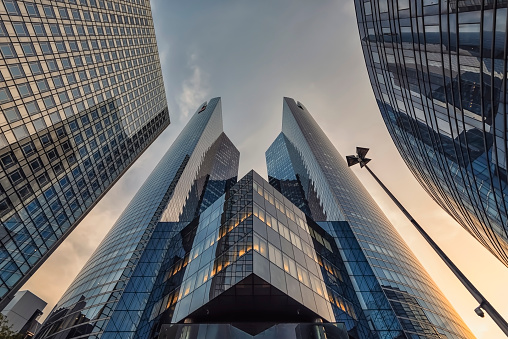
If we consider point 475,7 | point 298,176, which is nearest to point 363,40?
point 475,7

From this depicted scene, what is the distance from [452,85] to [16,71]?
52338 millimetres

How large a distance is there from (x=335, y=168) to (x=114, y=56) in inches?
3245

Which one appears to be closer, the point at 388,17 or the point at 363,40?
the point at 388,17

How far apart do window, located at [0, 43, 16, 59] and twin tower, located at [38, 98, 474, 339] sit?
1349 inches

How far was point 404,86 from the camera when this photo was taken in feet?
103

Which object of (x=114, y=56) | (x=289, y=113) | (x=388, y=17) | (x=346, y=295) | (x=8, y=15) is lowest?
(x=346, y=295)

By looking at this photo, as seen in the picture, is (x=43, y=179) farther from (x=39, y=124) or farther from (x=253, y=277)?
(x=253, y=277)

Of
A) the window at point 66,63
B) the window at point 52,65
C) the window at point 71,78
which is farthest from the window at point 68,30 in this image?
the window at point 71,78

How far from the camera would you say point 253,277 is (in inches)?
894

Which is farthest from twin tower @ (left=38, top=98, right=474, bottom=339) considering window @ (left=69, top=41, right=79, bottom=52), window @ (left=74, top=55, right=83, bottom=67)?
window @ (left=69, top=41, right=79, bottom=52)

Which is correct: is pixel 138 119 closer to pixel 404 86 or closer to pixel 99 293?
pixel 99 293

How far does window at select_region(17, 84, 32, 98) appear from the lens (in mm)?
35906

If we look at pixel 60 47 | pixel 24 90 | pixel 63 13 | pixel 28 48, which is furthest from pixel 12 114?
pixel 63 13

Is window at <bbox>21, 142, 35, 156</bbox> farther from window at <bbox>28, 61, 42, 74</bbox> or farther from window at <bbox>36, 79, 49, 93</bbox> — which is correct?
window at <bbox>28, 61, 42, 74</bbox>
